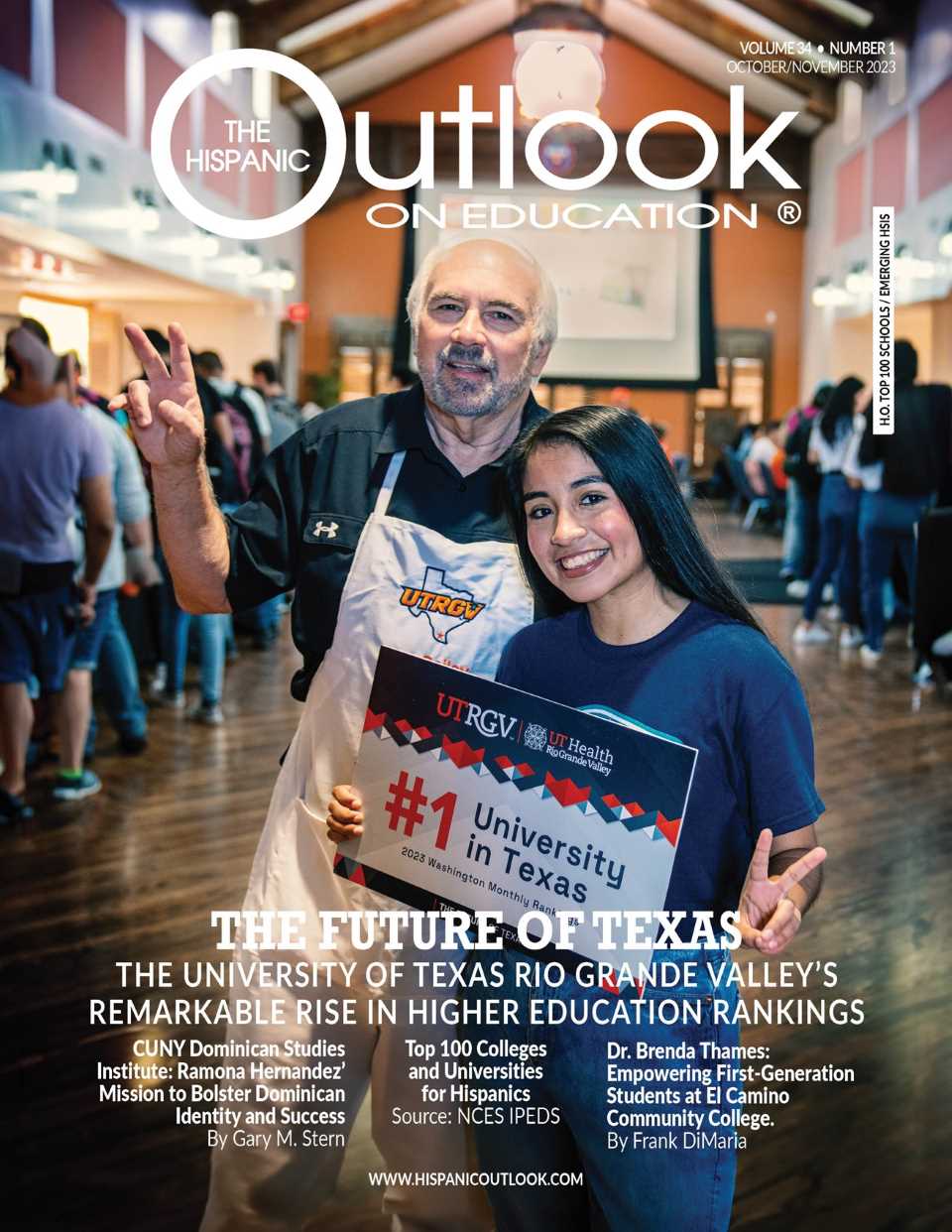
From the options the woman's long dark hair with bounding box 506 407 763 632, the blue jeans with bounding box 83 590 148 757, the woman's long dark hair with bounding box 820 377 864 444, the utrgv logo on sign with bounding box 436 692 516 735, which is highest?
the woman's long dark hair with bounding box 820 377 864 444

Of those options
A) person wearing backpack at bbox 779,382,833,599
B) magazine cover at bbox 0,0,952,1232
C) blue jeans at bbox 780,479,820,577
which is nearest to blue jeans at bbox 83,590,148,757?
magazine cover at bbox 0,0,952,1232

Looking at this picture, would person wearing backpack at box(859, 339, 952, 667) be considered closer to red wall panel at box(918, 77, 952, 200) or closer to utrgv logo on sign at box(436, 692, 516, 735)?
red wall panel at box(918, 77, 952, 200)

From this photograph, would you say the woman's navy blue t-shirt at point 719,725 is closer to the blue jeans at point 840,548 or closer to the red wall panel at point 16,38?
the blue jeans at point 840,548

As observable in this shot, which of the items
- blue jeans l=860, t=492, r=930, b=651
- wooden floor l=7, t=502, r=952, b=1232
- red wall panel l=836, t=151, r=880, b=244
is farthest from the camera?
red wall panel l=836, t=151, r=880, b=244

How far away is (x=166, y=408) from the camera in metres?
1.31

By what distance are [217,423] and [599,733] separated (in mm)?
4107

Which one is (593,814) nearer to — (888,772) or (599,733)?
(599,733)

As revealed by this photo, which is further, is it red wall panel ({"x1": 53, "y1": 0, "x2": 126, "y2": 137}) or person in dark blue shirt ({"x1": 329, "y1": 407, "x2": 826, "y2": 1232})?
red wall panel ({"x1": 53, "y1": 0, "x2": 126, "y2": 137})

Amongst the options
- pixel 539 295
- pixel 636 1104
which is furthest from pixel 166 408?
pixel 636 1104

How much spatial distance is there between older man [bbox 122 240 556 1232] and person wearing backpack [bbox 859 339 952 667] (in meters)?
3.27

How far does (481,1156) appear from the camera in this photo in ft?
4.15

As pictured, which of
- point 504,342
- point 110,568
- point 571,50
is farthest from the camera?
point 110,568


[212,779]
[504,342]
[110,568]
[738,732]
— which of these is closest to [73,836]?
[212,779]

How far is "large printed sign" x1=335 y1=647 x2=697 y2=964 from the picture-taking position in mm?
1134
